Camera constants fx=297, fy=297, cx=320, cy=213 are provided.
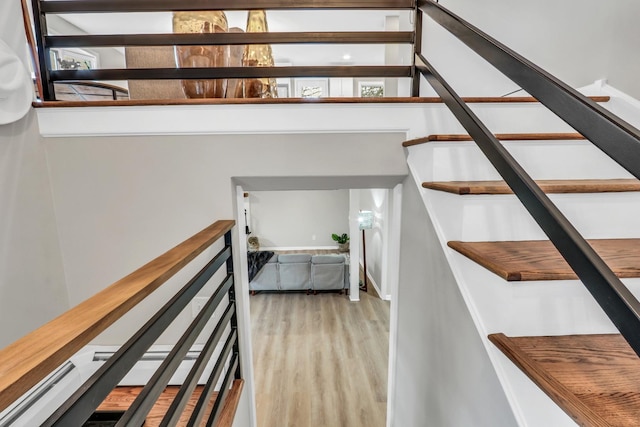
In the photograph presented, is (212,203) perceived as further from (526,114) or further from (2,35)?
(526,114)

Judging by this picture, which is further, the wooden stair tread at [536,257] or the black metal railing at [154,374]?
the wooden stair tread at [536,257]

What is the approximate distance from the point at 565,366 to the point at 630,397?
0.11 m

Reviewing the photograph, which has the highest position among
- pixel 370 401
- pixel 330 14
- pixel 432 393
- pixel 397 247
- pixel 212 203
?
pixel 330 14

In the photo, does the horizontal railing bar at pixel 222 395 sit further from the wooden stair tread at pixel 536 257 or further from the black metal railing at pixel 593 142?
the black metal railing at pixel 593 142

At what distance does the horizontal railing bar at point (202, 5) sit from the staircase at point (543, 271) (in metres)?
0.83

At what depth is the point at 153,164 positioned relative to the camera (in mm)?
1531

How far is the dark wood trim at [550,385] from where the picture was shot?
1.94ft

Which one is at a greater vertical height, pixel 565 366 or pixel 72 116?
pixel 72 116

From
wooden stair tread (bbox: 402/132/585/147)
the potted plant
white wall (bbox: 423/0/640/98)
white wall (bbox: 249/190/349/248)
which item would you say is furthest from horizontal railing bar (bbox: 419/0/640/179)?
white wall (bbox: 249/190/349/248)

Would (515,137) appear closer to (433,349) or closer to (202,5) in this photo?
(433,349)

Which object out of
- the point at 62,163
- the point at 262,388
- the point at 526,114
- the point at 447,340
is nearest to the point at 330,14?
the point at 526,114

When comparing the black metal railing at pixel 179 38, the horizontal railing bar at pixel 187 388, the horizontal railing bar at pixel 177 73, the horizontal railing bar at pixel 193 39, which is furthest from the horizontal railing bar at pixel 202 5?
the horizontal railing bar at pixel 187 388

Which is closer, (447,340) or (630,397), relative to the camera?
(630,397)

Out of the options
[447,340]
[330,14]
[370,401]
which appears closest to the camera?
[447,340]
